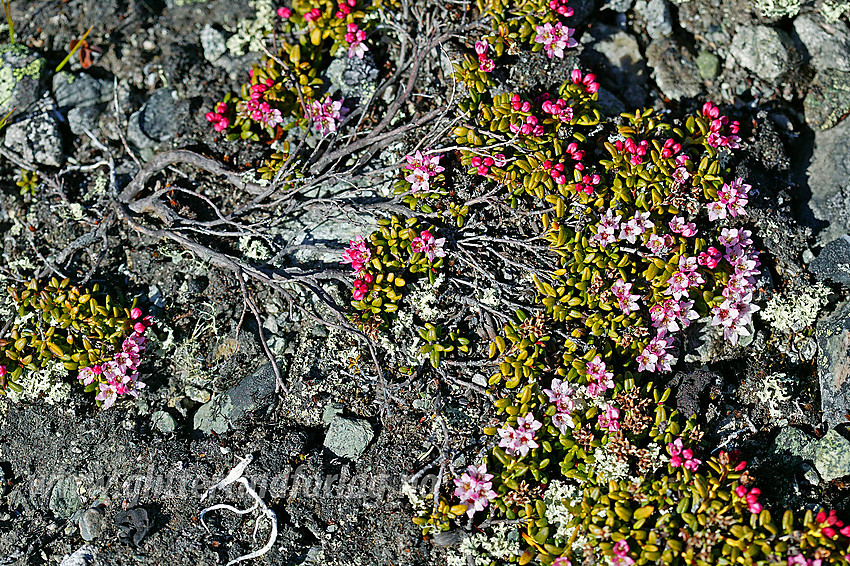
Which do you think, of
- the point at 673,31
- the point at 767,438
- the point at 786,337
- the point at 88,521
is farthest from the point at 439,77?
the point at 88,521

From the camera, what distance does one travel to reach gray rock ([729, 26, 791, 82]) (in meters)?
4.36

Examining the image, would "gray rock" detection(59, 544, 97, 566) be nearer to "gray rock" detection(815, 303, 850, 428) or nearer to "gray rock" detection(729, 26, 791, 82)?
"gray rock" detection(815, 303, 850, 428)

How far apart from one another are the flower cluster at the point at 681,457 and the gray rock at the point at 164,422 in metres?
2.68

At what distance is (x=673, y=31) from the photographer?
4547 mm

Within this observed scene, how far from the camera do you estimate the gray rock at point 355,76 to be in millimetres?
4281

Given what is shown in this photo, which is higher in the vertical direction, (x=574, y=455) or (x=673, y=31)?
(x=673, y=31)

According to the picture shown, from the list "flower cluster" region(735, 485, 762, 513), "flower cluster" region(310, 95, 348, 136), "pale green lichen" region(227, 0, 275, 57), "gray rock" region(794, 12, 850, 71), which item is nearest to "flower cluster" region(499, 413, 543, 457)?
"flower cluster" region(735, 485, 762, 513)

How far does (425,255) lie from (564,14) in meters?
1.75

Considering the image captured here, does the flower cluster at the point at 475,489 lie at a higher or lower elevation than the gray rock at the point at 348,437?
higher

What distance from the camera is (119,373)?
12.1 feet

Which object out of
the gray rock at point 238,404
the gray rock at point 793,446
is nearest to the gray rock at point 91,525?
the gray rock at point 238,404

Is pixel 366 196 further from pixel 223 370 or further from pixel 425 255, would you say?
pixel 223 370

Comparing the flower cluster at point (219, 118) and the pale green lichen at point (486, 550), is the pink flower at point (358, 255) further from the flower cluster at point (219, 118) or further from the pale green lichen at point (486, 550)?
the pale green lichen at point (486, 550)

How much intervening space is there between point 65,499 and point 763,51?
16.6 ft
